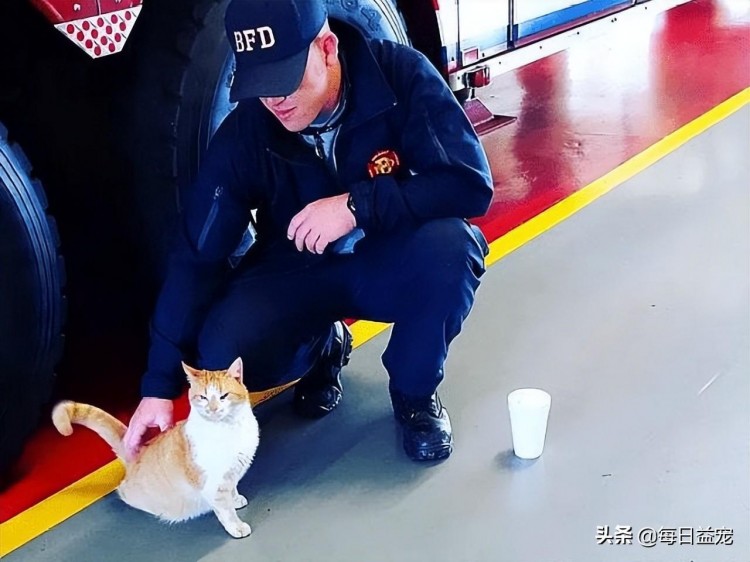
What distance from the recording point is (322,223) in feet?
Result: 6.74

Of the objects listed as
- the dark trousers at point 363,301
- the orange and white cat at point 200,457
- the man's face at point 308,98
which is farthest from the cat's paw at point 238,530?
the man's face at point 308,98

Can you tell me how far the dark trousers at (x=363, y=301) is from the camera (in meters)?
2.15

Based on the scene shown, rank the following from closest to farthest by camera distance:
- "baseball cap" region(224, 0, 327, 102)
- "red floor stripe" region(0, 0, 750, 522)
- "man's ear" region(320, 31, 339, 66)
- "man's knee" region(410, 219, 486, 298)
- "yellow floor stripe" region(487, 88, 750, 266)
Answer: "baseball cap" region(224, 0, 327, 102) < "man's ear" region(320, 31, 339, 66) < "man's knee" region(410, 219, 486, 298) < "red floor stripe" region(0, 0, 750, 522) < "yellow floor stripe" region(487, 88, 750, 266)

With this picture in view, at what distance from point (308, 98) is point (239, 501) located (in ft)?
2.82

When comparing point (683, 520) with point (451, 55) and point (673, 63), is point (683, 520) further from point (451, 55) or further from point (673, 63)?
point (673, 63)

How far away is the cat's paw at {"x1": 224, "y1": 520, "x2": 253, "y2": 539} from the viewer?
2.04 metres

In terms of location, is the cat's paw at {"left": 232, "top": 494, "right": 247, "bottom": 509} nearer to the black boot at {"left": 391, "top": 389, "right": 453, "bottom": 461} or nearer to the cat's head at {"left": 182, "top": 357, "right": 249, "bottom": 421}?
the cat's head at {"left": 182, "top": 357, "right": 249, "bottom": 421}

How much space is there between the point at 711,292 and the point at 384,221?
1.29 m

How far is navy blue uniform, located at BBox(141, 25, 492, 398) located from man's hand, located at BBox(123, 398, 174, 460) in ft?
0.08

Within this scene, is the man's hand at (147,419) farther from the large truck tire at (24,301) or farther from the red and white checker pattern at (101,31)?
the red and white checker pattern at (101,31)

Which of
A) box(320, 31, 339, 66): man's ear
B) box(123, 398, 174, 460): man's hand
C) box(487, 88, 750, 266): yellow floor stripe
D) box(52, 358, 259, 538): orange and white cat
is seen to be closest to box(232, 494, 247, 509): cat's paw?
box(52, 358, 259, 538): orange and white cat

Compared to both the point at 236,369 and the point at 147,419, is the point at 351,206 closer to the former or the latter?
the point at 236,369

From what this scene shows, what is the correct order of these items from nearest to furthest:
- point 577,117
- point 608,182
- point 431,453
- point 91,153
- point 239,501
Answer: point 239,501 → point 431,453 → point 91,153 → point 608,182 → point 577,117

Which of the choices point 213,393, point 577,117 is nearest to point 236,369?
point 213,393
